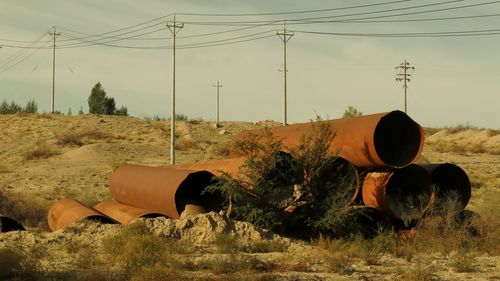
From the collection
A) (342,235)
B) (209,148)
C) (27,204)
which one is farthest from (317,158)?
(209,148)

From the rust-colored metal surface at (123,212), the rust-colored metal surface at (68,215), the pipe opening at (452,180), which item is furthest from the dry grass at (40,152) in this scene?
the pipe opening at (452,180)

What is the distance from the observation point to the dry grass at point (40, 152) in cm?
3959

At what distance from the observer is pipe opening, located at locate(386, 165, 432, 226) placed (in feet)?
48.9

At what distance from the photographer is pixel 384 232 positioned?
14641 millimetres

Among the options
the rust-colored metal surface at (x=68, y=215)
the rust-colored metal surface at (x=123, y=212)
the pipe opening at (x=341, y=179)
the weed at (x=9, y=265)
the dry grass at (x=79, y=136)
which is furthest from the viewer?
the dry grass at (x=79, y=136)

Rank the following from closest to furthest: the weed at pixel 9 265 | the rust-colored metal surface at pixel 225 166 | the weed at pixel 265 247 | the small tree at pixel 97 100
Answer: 1. the weed at pixel 9 265
2. the weed at pixel 265 247
3. the rust-colored metal surface at pixel 225 166
4. the small tree at pixel 97 100

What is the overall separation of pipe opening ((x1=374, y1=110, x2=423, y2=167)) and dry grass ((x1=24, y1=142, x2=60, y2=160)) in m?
29.4

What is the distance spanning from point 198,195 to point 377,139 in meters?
5.75

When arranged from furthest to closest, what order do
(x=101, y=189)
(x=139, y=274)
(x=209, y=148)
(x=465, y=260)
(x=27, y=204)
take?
(x=209, y=148) < (x=101, y=189) < (x=27, y=204) < (x=465, y=260) < (x=139, y=274)

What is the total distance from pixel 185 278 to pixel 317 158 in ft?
20.6

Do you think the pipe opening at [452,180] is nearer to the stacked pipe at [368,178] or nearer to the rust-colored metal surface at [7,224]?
the stacked pipe at [368,178]

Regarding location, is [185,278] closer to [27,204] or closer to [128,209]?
[128,209]

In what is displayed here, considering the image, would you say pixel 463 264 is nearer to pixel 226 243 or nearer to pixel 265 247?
pixel 265 247

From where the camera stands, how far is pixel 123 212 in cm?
1769
